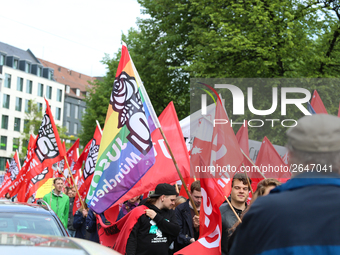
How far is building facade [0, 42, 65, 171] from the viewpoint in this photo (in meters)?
69.9

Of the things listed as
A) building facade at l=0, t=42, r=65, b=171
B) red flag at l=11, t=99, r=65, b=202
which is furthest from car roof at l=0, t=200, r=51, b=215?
building facade at l=0, t=42, r=65, b=171

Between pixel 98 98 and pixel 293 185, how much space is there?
28.1 meters

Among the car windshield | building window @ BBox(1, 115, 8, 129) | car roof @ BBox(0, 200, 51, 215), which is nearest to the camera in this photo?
the car windshield

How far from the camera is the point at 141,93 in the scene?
694 cm

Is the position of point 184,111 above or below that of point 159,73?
below

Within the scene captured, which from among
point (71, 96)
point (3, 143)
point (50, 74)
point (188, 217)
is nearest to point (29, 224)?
point (188, 217)

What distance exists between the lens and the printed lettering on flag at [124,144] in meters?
6.28

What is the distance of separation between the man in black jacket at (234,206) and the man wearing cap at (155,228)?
68 cm

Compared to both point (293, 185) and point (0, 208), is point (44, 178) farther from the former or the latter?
point (293, 185)

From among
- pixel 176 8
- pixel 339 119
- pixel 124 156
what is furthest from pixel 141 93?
pixel 176 8

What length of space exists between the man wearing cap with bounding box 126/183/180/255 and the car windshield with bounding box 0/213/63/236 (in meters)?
0.92

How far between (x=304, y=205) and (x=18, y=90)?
74626mm

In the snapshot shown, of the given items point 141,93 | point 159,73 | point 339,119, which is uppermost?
point 159,73

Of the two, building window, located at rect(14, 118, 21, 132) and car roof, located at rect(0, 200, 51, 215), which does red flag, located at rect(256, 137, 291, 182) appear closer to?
car roof, located at rect(0, 200, 51, 215)
